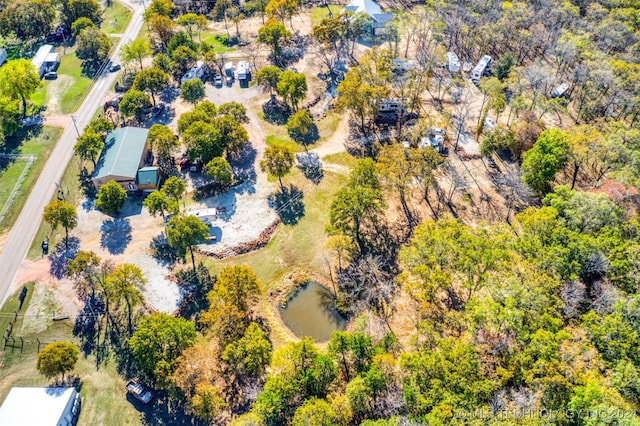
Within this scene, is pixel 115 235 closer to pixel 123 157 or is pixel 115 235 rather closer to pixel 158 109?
pixel 123 157

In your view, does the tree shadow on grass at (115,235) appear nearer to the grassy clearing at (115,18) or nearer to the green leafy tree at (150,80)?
the green leafy tree at (150,80)

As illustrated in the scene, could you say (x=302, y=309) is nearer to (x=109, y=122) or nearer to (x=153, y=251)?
(x=153, y=251)

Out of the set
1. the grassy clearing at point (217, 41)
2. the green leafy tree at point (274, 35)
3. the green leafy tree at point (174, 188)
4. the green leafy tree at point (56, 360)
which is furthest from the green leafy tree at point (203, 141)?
the grassy clearing at point (217, 41)

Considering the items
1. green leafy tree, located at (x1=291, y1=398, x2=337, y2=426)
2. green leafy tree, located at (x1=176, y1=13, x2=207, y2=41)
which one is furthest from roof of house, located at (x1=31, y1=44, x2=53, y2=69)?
green leafy tree, located at (x1=291, y1=398, x2=337, y2=426)

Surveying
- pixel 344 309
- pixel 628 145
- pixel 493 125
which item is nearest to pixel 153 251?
pixel 344 309

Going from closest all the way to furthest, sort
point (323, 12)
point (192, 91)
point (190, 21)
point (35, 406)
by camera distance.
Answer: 1. point (35, 406)
2. point (192, 91)
3. point (190, 21)
4. point (323, 12)

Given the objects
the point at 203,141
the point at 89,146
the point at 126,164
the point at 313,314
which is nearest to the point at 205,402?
the point at 313,314
